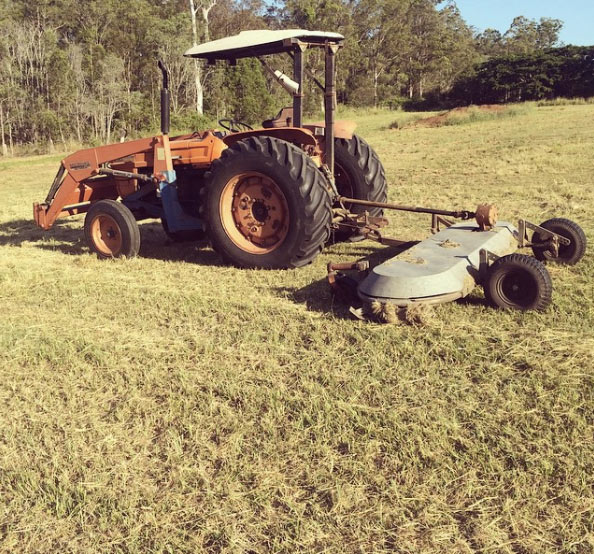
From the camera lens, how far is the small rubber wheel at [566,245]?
4.61m

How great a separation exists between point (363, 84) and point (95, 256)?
1888 inches

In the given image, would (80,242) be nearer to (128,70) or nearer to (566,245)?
(566,245)

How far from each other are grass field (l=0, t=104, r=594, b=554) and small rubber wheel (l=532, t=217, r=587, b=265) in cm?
13

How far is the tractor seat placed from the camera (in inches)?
229

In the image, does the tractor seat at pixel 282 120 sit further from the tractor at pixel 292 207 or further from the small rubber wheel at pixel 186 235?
the small rubber wheel at pixel 186 235

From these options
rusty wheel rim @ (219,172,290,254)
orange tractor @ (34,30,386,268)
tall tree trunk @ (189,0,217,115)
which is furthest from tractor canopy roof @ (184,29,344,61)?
tall tree trunk @ (189,0,217,115)

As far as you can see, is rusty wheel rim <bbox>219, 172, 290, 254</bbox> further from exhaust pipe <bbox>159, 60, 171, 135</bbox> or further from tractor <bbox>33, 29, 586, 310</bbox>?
exhaust pipe <bbox>159, 60, 171, 135</bbox>

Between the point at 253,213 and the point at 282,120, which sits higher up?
the point at 282,120


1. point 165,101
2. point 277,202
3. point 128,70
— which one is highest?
point 128,70

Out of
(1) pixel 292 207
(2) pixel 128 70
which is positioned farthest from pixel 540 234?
(2) pixel 128 70

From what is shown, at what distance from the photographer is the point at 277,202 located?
16.4ft

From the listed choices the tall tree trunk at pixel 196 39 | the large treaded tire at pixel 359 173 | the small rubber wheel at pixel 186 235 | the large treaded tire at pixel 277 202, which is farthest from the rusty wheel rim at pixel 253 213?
the tall tree trunk at pixel 196 39

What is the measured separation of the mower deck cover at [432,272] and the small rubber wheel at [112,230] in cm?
282

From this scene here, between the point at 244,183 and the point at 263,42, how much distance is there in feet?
4.26
